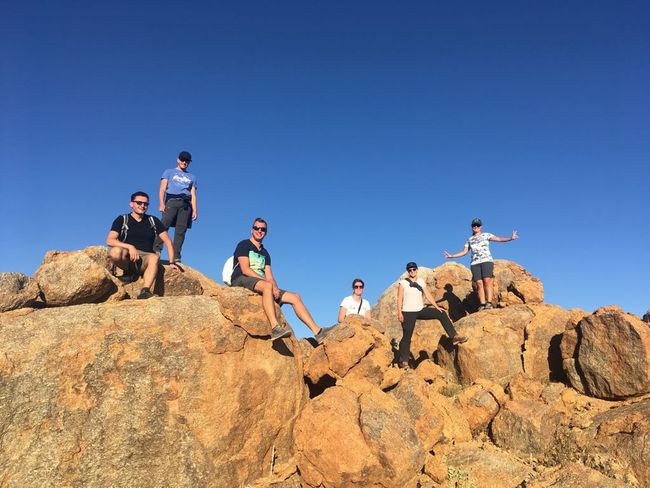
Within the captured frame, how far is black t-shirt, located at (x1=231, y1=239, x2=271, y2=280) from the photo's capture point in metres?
10.4

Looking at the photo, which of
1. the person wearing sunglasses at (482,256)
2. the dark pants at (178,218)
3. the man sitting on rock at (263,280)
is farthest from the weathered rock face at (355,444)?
the person wearing sunglasses at (482,256)

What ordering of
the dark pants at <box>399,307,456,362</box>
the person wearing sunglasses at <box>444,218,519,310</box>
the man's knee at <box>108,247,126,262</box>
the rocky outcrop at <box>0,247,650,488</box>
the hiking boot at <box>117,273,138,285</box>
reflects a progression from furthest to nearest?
the person wearing sunglasses at <box>444,218,519,310</box> → the dark pants at <box>399,307,456,362</box> → the hiking boot at <box>117,273,138,285</box> → the man's knee at <box>108,247,126,262</box> → the rocky outcrop at <box>0,247,650,488</box>

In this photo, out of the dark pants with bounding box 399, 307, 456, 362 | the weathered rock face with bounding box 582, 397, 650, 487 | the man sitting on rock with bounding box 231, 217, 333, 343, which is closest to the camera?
the weathered rock face with bounding box 582, 397, 650, 487

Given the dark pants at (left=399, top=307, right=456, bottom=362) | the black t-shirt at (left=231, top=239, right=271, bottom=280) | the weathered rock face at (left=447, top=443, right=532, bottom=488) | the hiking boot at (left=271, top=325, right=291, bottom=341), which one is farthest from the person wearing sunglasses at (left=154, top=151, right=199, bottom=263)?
the weathered rock face at (left=447, top=443, right=532, bottom=488)

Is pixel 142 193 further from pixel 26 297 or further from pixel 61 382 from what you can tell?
pixel 61 382

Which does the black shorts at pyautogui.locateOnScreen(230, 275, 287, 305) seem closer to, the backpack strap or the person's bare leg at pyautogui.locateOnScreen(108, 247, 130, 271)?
the person's bare leg at pyautogui.locateOnScreen(108, 247, 130, 271)

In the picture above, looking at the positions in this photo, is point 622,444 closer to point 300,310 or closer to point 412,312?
point 412,312

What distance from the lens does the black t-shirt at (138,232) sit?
9938mm

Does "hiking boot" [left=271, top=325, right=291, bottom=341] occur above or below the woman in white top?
below

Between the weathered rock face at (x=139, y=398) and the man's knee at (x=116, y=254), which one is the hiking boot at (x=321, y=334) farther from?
the man's knee at (x=116, y=254)

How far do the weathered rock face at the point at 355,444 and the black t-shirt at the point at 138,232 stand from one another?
219 inches

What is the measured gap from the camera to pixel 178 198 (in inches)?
492

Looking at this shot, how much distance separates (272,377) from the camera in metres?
8.70

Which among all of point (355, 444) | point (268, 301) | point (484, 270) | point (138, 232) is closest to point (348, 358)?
point (355, 444)
